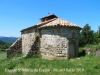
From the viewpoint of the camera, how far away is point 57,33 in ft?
49.9

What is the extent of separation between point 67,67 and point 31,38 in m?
9.30

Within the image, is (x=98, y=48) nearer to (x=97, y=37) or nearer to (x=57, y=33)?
(x=57, y=33)

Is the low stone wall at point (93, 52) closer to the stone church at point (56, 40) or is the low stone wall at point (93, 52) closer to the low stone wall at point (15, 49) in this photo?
the stone church at point (56, 40)

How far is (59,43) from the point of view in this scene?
15047mm

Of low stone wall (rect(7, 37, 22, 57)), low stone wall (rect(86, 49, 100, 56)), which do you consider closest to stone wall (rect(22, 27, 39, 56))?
low stone wall (rect(7, 37, 22, 57))

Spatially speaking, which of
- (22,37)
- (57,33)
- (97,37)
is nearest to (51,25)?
(57,33)

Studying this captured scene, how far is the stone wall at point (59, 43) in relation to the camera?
49.2ft

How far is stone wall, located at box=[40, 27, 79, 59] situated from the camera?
1500 centimetres

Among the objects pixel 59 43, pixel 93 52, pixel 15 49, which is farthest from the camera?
pixel 15 49

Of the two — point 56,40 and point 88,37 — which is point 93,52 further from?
point 88,37

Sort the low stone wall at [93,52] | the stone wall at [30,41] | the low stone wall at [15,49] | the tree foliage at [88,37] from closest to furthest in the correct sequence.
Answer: the low stone wall at [93,52], the stone wall at [30,41], the low stone wall at [15,49], the tree foliage at [88,37]

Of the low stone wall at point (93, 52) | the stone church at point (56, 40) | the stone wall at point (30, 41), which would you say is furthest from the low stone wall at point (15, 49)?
the low stone wall at point (93, 52)

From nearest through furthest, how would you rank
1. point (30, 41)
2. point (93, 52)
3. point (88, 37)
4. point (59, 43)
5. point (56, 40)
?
point (59, 43)
point (56, 40)
point (93, 52)
point (30, 41)
point (88, 37)

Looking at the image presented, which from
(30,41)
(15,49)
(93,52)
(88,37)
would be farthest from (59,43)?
(88,37)
